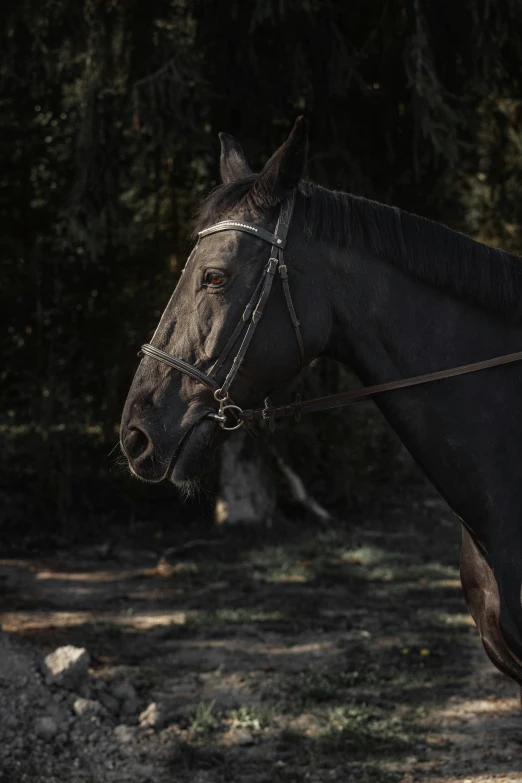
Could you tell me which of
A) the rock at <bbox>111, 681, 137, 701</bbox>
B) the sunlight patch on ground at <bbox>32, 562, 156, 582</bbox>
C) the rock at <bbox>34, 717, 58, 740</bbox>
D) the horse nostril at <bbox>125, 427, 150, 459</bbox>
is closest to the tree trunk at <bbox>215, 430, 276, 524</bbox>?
the sunlight patch on ground at <bbox>32, 562, 156, 582</bbox>

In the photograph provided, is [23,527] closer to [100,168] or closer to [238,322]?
[100,168]

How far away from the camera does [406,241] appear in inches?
111

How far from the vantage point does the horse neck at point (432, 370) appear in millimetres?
2816

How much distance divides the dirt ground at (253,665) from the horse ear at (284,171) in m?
2.76

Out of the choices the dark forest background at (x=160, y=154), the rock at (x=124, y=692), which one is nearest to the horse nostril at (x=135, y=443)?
the rock at (x=124, y=692)

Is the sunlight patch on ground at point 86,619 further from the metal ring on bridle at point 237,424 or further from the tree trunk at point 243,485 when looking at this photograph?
the metal ring on bridle at point 237,424

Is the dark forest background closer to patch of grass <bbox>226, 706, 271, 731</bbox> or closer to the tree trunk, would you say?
the tree trunk

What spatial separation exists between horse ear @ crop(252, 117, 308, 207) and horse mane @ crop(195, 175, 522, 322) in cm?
5

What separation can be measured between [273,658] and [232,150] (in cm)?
364

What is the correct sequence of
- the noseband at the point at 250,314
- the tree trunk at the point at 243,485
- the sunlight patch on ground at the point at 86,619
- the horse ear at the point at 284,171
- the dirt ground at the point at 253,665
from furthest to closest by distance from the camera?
the tree trunk at the point at 243,485
the sunlight patch on ground at the point at 86,619
the dirt ground at the point at 253,665
the noseband at the point at 250,314
the horse ear at the point at 284,171

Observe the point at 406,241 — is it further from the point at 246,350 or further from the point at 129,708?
the point at 129,708

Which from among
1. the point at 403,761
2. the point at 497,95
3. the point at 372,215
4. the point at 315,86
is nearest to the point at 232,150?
the point at 372,215

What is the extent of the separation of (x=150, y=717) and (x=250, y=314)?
2.68 m

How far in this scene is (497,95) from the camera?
826 cm
